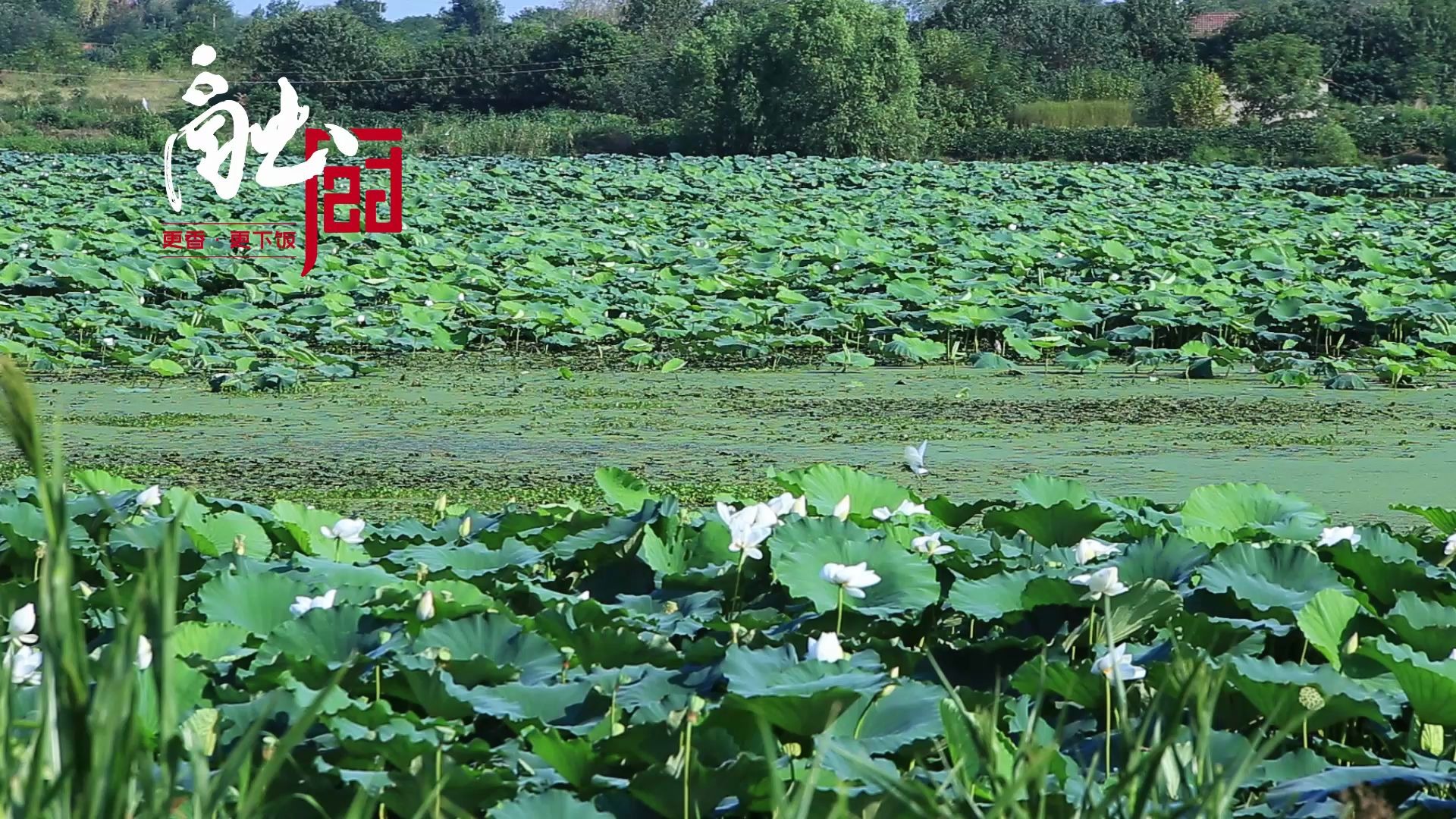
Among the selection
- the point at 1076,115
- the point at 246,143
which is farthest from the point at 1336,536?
the point at 1076,115

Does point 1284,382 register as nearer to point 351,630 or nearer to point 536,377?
point 536,377

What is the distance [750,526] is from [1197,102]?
26848 millimetres

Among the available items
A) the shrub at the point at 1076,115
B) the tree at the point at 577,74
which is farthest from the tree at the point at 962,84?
the tree at the point at 577,74

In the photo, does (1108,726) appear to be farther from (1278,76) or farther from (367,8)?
(367,8)

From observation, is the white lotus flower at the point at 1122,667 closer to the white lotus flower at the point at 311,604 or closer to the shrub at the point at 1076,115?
the white lotus flower at the point at 311,604

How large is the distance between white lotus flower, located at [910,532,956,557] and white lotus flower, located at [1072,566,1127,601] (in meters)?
0.31

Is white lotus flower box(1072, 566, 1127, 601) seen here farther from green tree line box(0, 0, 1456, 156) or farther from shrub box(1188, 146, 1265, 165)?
green tree line box(0, 0, 1456, 156)

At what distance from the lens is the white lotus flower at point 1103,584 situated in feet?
5.83

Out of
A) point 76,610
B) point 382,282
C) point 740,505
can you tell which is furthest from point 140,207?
point 76,610

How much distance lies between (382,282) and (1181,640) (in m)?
6.28

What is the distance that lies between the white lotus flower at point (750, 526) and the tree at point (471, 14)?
76748 millimetres

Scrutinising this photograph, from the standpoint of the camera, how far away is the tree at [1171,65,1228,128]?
27109mm

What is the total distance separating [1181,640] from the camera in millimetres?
1830

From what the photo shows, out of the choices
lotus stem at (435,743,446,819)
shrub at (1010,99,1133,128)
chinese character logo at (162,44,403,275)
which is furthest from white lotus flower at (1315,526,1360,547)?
shrub at (1010,99,1133,128)
